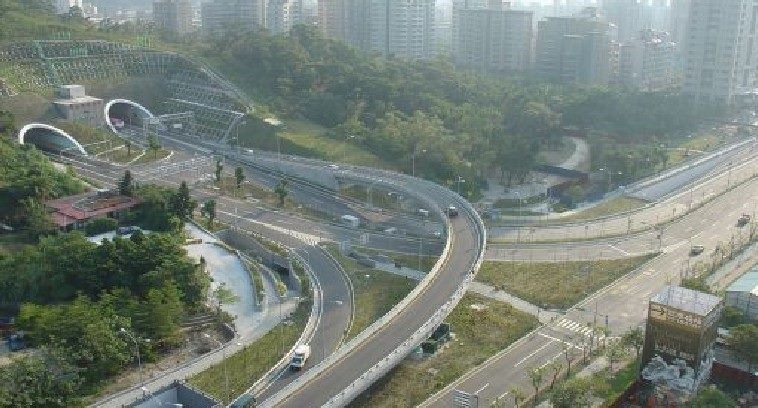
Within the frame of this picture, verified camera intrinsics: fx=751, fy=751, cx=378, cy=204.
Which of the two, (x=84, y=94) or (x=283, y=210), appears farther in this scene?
(x=84, y=94)

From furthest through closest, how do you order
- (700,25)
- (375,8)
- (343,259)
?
1. (375,8)
2. (700,25)
3. (343,259)

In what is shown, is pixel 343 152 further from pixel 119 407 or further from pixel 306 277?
pixel 119 407

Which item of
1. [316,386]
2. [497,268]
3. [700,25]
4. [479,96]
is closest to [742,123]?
[700,25]

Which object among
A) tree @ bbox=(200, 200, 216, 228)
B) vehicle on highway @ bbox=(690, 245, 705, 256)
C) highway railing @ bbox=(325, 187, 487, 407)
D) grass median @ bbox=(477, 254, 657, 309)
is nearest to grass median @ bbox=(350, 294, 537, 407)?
highway railing @ bbox=(325, 187, 487, 407)

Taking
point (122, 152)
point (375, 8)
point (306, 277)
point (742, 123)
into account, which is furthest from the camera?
point (375, 8)

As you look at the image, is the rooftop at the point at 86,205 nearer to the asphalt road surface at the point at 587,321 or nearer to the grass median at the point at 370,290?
the grass median at the point at 370,290

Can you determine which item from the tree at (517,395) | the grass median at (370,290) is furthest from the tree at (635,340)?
the grass median at (370,290)
